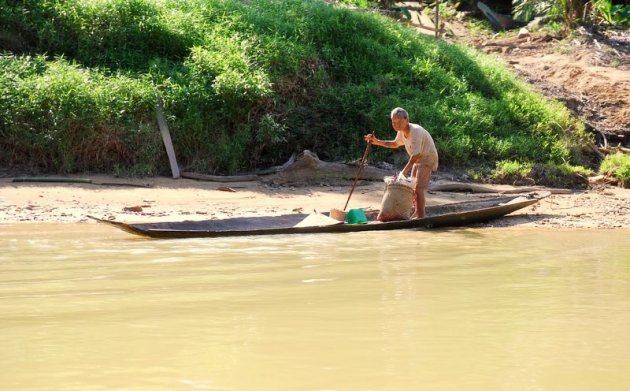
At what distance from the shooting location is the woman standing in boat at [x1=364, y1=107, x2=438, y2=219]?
892cm

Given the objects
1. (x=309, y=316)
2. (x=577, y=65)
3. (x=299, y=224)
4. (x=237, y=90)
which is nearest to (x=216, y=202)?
(x=299, y=224)

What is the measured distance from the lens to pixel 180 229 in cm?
846

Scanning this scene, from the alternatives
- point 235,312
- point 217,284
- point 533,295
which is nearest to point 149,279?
point 217,284

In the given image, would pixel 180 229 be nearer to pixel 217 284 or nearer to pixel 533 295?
pixel 217 284

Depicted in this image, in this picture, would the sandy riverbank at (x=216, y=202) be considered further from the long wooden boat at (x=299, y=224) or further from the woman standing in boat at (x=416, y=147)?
the woman standing in boat at (x=416, y=147)

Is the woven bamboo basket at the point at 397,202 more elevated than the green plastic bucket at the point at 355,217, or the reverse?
the woven bamboo basket at the point at 397,202

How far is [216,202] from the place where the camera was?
10.8 metres

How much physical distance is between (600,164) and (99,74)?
7229 mm

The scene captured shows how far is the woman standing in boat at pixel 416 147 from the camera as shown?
29.3 ft

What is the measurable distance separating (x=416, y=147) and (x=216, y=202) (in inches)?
109

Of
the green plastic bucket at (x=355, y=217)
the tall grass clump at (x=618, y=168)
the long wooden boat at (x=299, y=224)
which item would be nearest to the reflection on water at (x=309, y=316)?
the long wooden boat at (x=299, y=224)

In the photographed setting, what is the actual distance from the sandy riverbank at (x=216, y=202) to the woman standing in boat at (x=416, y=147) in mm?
1007

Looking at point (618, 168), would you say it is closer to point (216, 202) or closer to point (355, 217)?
point (355, 217)

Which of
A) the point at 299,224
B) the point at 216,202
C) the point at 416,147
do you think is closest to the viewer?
the point at 416,147
